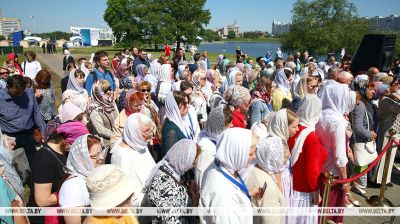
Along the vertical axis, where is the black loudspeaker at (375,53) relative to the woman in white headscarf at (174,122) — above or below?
above

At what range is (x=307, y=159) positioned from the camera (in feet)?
11.0

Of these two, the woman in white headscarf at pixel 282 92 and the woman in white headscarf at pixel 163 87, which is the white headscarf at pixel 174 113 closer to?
the woman in white headscarf at pixel 163 87

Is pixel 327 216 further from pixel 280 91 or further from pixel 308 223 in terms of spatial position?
pixel 280 91

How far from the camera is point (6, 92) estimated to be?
4.54 metres

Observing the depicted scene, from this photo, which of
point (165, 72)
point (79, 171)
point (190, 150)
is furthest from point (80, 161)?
point (165, 72)

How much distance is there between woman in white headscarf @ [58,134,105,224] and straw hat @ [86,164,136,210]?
0.44 meters

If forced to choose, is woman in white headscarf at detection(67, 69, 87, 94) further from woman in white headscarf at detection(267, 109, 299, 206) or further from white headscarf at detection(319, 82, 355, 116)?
white headscarf at detection(319, 82, 355, 116)

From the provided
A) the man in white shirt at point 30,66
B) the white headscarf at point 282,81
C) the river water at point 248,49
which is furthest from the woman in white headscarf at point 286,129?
the river water at point 248,49

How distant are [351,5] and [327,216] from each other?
3501 cm

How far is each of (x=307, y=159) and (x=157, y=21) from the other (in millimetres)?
62155

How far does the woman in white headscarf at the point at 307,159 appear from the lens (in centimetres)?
332

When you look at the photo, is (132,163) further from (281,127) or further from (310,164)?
(310,164)

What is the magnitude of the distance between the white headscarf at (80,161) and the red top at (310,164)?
229cm

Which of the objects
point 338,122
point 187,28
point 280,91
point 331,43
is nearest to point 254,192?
point 338,122
